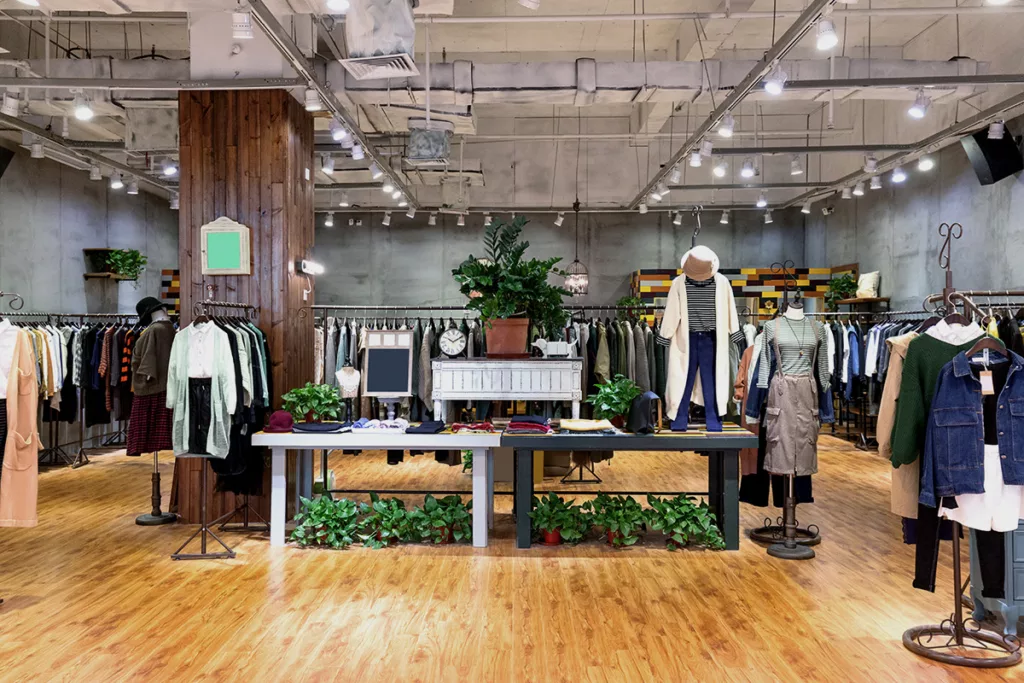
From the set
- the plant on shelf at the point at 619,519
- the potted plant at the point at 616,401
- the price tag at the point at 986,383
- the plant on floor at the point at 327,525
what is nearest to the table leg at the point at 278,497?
the plant on floor at the point at 327,525

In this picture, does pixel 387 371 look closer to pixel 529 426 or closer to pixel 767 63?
pixel 529 426

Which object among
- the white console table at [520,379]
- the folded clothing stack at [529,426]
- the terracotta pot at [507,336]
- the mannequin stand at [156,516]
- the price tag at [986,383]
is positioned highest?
the terracotta pot at [507,336]

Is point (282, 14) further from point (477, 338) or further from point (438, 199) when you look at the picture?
point (438, 199)

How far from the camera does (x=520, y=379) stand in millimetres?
6066

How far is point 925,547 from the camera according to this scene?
362cm

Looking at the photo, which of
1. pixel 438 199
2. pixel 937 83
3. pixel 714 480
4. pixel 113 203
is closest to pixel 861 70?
pixel 937 83

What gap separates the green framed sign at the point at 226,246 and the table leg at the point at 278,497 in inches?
59.5

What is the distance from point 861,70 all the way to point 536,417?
4.36 m

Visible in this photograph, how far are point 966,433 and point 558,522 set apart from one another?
2.95m

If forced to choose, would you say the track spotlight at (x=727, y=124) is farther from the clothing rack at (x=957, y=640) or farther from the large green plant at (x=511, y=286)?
the clothing rack at (x=957, y=640)

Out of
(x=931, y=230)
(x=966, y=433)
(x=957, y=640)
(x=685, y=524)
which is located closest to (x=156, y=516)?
(x=685, y=524)

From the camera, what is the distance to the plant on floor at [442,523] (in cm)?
573

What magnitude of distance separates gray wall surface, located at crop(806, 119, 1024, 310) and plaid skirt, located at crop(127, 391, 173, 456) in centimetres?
822

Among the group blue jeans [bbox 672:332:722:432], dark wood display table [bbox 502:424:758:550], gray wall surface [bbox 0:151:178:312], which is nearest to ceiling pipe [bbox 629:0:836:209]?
blue jeans [bbox 672:332:722:432]
